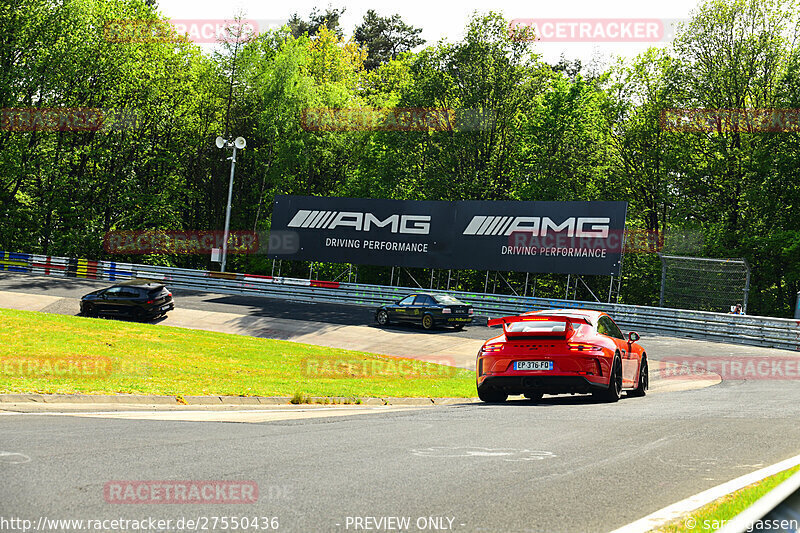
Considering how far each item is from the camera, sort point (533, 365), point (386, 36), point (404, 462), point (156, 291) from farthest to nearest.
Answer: point (386, 36) < point (156, 291) < point (533, 365) < point (404, 462)

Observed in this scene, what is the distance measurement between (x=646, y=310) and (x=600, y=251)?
12.8ft

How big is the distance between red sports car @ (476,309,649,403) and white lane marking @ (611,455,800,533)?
206 inches

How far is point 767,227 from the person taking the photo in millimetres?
41344

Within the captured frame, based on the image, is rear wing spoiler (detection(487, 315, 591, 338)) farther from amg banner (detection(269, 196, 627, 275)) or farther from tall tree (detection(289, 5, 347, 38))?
tall tree (detection(289, 5, 347, 38))

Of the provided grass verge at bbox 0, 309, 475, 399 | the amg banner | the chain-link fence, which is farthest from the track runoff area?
the amg banner

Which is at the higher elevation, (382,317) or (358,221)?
(358,221)

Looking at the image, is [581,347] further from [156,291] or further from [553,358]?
[156,291]

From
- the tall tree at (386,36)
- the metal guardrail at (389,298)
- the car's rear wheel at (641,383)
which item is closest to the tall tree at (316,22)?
the tall tree at (386,36)

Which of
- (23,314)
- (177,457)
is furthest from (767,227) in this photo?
(177,457)

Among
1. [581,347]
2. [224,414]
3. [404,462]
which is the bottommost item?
[224,414]

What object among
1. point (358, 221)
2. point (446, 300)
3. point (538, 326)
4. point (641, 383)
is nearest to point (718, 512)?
point (538, 326)

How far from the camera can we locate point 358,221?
129 feet

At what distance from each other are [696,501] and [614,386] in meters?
7.20

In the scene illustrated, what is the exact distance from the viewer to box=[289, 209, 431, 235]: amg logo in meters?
38.2
